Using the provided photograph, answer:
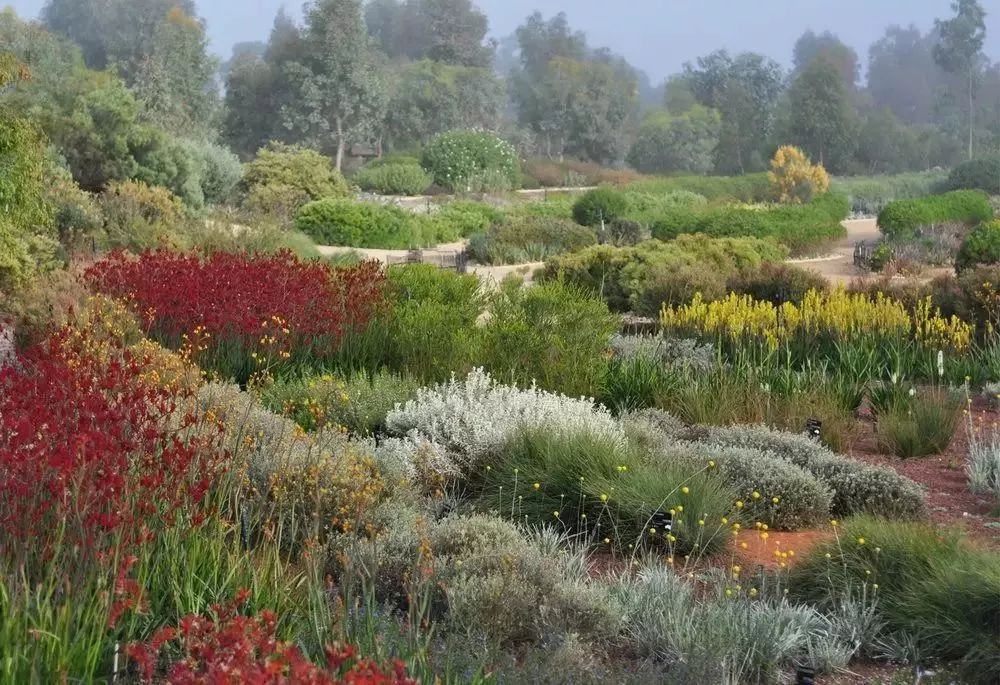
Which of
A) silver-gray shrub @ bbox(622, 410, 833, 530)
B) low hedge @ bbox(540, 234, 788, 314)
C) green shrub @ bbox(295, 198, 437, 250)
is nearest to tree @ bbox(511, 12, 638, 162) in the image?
green shrub @ bbox(295, 198, 437, 250)

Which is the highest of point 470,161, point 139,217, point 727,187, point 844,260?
point 470,161

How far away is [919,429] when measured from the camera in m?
7.83

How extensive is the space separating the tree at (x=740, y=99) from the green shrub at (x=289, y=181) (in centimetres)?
3337

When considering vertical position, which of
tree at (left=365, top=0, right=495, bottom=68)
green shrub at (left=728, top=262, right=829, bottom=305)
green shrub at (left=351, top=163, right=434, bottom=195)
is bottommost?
green shrub at (left=728, top=262, right=829, bottom=305)

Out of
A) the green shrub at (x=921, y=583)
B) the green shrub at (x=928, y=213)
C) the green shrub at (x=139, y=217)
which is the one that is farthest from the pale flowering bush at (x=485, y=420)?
the green shrub at (x=928, y=213)

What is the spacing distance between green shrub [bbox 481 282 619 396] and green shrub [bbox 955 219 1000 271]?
9548mm

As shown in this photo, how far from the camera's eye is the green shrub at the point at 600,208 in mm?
27469

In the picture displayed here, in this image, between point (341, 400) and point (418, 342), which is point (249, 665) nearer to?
point (341, 400)

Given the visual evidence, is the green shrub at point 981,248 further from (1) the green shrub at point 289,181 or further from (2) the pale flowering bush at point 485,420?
(1) the green shrub at point 289,181

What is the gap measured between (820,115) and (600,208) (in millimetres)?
32275

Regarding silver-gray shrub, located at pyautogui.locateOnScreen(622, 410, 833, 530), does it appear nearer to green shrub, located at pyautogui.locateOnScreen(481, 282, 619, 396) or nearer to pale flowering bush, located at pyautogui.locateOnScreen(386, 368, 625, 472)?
pale flowering bush, located at pyautogui.locateOnScreen(386, 368, 625, 472)

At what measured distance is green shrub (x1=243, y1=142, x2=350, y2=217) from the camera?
26.4 metres

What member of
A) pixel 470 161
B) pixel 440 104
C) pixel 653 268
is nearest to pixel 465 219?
pixel 470 161

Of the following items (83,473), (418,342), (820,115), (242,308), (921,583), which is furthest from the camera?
(820,115)
